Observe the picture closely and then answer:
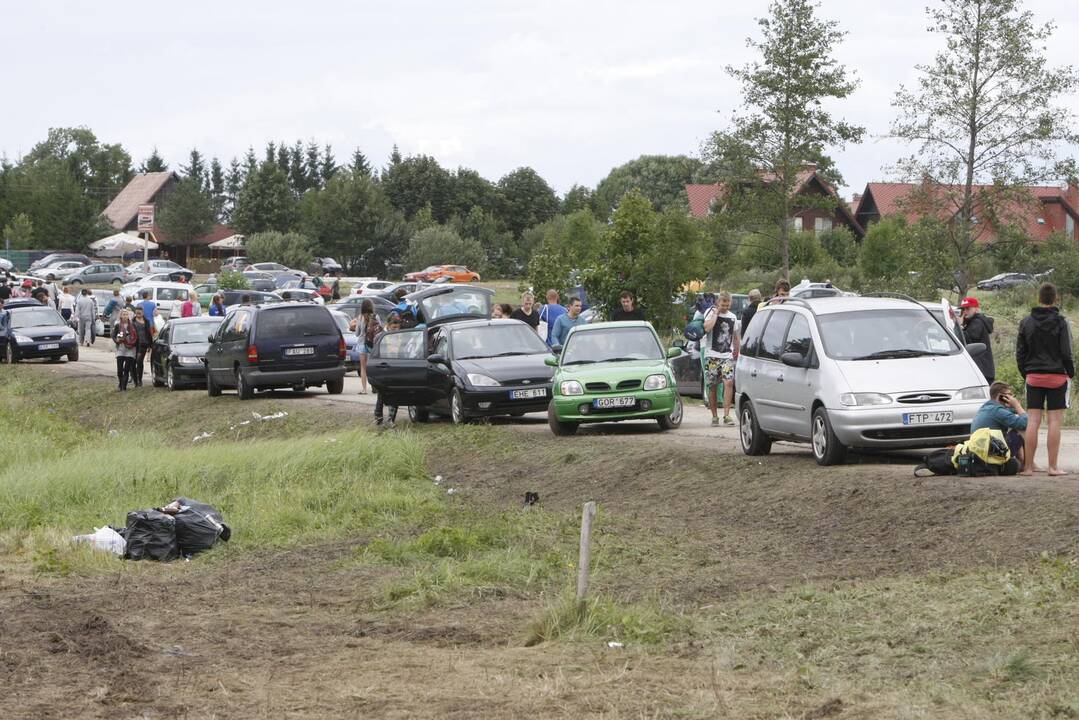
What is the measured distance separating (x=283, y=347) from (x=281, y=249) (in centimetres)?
7227

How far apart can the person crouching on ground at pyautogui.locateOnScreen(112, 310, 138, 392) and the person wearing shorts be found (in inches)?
808

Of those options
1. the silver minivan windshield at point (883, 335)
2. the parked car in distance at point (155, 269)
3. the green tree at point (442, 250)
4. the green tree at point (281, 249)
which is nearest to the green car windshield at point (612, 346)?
the silver minivan windshield at point (883, 335)

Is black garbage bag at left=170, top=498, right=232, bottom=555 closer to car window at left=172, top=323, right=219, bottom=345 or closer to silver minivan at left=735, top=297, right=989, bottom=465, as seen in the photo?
silver minivan at left=735, top=297, right=989, bottom=465

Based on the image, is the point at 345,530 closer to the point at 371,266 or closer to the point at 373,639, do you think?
the point at 373,639

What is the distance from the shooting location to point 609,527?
45.0 ft

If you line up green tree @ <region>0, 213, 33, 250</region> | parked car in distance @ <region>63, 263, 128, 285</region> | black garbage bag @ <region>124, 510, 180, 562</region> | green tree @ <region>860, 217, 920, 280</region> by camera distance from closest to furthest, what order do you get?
black garbage bag @ <region>124, 510, 180, 562</region>
green tree @ <region>860, 217, 920, 280</region>
parked car in distance @ <region>63, 263, 128, 285</region>
green tree @ <region>0, 213, 33, 250</region>

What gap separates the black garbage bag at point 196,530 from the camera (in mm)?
14055

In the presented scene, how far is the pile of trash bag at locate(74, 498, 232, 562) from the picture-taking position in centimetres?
1385

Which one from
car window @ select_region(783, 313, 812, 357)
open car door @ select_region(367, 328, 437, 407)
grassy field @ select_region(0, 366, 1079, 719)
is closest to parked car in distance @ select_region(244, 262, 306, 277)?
open car door @ select_region(367, 328, 437, 407)

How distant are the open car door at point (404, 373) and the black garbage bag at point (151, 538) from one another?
28.3 ft

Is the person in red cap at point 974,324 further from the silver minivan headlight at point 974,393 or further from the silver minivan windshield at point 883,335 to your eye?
the silver minivan headlight at point 974,393

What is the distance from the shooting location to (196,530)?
14156 millimetres

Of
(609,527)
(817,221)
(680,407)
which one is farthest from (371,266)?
(609,527)

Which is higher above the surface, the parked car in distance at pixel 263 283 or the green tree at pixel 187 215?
the green tree at pixel 187 215
